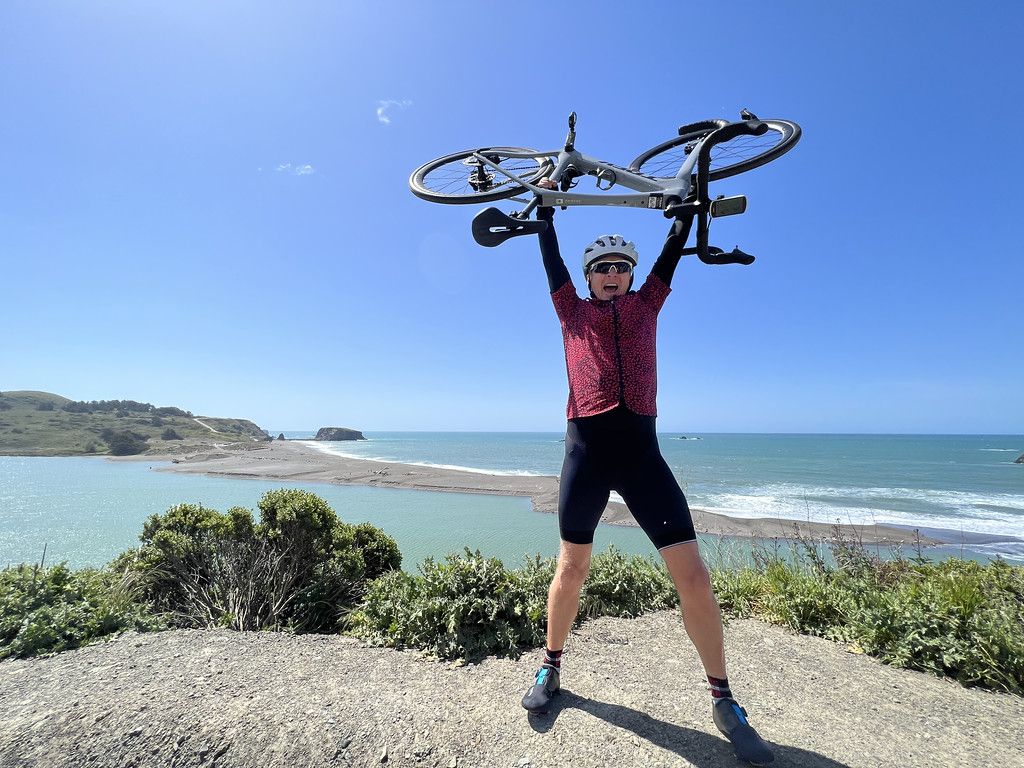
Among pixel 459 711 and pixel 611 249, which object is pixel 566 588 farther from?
pixel 611 249

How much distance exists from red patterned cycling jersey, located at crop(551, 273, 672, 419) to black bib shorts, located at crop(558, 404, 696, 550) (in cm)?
8

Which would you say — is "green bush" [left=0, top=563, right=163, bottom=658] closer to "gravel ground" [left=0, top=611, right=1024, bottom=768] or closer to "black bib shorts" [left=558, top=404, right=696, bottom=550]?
"gravel ground" [left=0, top=611, right=1024, bottom=768]

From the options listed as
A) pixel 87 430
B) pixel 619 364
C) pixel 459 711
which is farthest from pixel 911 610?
pixel 87 430

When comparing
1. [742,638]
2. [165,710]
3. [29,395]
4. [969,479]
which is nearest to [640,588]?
[742,638]

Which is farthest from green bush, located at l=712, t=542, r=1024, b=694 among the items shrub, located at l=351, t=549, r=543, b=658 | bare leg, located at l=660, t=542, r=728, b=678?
shrub, located at l=351, t=549, r=543, b=658

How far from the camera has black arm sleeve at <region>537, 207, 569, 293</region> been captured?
2.54m

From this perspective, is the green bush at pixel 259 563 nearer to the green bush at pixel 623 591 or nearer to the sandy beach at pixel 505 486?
the green bush at pixel 623 591

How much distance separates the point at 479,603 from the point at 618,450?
1814 mm

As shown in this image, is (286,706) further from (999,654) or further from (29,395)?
(29,395)

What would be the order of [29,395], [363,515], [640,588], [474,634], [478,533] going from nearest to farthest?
[474,634]
[640,588]
[478,533]
[363,515]
[29,395]

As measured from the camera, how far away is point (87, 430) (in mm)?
52969

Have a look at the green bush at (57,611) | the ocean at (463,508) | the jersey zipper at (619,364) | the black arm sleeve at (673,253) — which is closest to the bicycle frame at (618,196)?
the black arm sleeve at (673,253)

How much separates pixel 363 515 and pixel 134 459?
117 feet

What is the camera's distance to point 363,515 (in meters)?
14.6
